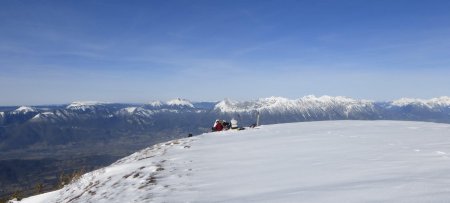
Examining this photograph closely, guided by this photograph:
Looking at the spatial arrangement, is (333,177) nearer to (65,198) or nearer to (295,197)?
(295,197)

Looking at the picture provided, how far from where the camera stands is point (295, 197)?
8156 mm

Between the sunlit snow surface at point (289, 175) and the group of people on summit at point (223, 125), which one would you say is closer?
the sunlit snow surface at point (289, 175)

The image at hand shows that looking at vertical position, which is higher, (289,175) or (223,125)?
(223,125)

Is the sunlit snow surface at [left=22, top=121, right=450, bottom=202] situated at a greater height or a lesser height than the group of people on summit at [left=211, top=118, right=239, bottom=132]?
lesser

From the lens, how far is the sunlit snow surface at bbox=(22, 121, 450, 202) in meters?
8.13

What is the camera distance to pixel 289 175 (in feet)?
35.9

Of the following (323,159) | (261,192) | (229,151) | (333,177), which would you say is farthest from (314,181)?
(229,151)

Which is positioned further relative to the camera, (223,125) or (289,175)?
(223,125)

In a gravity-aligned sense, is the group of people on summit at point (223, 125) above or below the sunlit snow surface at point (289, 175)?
above

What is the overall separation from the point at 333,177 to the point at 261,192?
2190 mm

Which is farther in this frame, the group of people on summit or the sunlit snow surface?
the group of people on summit

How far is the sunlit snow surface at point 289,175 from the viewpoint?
8133 millimetres

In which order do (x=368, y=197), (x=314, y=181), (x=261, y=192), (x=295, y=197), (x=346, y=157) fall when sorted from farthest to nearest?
1. (x=346, y=157)
2. (x=314, y=181)
3. (x=261, y=192)
4. (x=295, y=197)
5. (x=368, y=197)

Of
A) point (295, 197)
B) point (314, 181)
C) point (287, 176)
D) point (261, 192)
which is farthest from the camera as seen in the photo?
point (287, 176)
